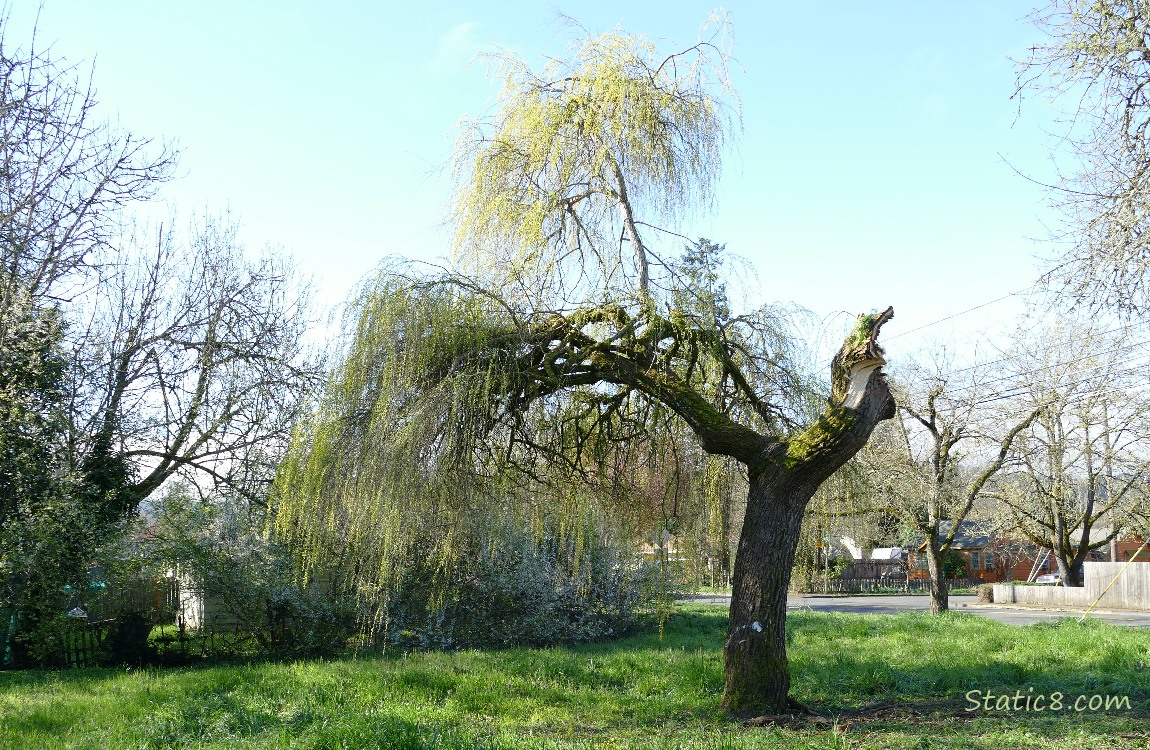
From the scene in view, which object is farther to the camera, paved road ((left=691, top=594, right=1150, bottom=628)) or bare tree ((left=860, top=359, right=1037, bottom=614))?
paved road ((left=691, top=594, right=1150, bottom=628))

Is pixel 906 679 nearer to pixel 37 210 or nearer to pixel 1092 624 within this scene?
pixel 1092 624

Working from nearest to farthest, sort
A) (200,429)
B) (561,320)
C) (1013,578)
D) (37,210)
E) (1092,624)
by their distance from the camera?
(561,320), (37,210), (1092,624), (200,429), (1013,578)

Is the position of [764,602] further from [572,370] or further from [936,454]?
[936,454]

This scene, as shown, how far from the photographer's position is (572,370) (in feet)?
23.4

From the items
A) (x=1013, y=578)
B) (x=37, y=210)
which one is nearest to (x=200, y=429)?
(x=37, y=210)

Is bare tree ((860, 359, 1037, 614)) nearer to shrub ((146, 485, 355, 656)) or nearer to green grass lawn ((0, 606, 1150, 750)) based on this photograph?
green grass lawn ((0, 606, 1150, 750))

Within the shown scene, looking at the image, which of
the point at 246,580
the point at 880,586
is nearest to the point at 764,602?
the point at 246,580

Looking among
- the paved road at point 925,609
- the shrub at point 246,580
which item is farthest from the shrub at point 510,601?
the paved road at point 925,609

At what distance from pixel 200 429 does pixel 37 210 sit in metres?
7.43

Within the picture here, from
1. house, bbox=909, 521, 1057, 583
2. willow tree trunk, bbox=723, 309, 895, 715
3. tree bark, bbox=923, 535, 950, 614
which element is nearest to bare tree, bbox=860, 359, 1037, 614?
tree bark, bbox=923, 535, 950, 614

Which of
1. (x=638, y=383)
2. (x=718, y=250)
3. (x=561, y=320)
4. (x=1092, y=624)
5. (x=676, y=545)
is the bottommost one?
(x=1092, y=624)

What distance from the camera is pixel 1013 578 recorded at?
1742 inches

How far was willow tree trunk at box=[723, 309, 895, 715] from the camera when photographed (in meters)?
6.87

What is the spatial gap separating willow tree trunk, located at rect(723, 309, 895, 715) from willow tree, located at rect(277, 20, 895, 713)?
0.02 meters
